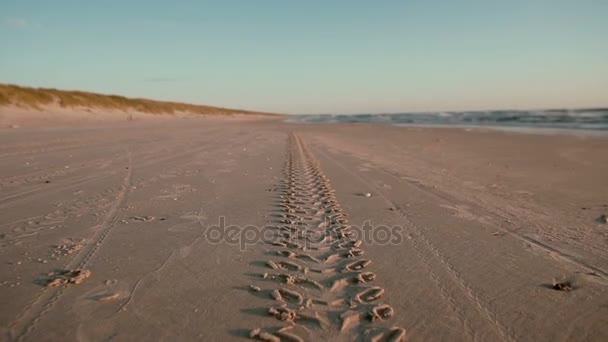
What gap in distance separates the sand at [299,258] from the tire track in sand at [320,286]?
0.01 metres

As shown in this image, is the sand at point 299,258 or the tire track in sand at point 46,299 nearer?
the tire track in sand at point 46,299

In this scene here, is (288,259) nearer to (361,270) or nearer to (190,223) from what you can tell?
(361,270)

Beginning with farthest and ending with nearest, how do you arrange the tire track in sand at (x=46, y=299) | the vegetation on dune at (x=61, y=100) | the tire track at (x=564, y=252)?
the vegetation on dune at (x=61, y=100) → the tire track at (x=564, y=252) → the tire track in sand at (x=46, y=299)

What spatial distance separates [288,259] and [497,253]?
2.07 metres

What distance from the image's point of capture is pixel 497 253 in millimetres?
3736

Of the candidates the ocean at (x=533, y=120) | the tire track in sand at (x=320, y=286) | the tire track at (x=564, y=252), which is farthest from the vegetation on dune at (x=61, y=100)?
the tire track at (x=564, y=252)

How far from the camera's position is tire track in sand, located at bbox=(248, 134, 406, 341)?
2400mm

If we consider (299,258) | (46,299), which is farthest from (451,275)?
(46,299)

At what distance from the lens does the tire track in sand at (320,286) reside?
2.40 metres

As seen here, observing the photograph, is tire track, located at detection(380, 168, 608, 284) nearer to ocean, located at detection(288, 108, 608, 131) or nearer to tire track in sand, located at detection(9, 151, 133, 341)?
tire track in sand, located at detection(9, 151, 133, 341)

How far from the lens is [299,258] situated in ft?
11.6

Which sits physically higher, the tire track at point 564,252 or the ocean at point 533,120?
the tire track at point 564,252

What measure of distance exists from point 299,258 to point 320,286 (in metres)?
0.59

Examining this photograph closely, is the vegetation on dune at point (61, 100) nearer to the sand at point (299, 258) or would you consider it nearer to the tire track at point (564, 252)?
the sand at point (299, 258)
